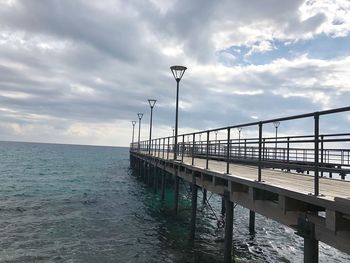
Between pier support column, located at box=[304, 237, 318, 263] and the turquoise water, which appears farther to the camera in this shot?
the turquoise water

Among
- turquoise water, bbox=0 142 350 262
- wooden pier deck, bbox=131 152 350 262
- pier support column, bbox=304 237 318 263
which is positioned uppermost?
wooden pier deck, bbox=131 152 350 262

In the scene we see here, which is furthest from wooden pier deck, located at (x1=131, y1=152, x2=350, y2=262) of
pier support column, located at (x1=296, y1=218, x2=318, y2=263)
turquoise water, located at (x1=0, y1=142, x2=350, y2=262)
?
turquoise water, located at (x1=0, y1=142, x2=350, y2=262)

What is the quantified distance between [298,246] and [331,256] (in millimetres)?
1359

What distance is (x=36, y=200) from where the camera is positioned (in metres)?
20.8

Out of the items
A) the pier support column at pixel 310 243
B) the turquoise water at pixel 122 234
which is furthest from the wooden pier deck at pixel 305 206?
the turquoise water at pixel 122 234

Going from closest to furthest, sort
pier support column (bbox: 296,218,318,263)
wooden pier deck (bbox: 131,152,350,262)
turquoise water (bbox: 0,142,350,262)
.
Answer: wooden pier deck (bbox: 131,152,350,262), pier support column (bbox: 296,218,318,263), turquoise water (bbox: 0,142,350,262)

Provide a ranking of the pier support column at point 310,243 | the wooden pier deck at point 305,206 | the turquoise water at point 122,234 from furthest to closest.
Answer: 1. the turquoise water at point 122,234
2. the pier support column at point 310,243
3. the wooden pier deck at point 305,206

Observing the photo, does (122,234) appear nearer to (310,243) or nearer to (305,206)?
(305,206)

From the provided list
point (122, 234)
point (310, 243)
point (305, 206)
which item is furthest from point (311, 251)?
point (122, 234)

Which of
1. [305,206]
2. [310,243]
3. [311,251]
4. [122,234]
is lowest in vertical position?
[122,234]

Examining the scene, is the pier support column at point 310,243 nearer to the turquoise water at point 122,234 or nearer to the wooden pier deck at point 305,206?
the wooden pier deck at point 305,206

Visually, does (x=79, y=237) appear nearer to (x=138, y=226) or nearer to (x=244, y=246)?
(x=138, y=226)

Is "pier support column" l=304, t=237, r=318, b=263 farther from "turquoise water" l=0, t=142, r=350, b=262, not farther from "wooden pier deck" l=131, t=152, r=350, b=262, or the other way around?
"turquoise water" l=0, t=142, r=350, b=262

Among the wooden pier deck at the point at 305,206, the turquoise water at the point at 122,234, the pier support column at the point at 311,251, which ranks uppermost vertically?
the wooden pier deck at the point at 305,206
